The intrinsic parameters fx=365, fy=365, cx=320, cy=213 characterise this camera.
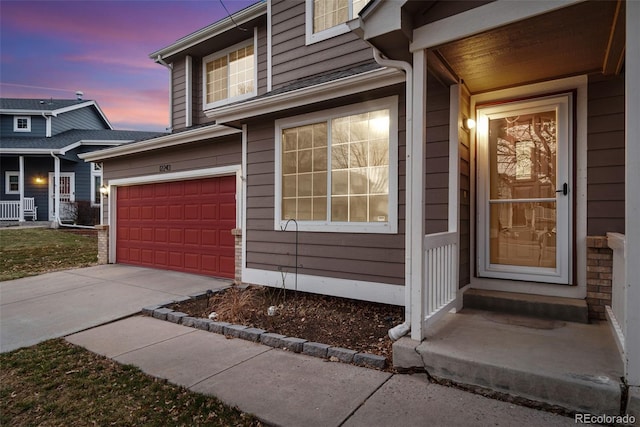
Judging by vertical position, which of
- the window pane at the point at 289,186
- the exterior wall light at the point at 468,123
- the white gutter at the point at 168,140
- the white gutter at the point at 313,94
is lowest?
the window pane at the point at 289,186

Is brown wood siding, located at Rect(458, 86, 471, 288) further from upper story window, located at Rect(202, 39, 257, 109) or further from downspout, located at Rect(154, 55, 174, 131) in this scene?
downspout, located at Rect(154, 55, 174, 131)

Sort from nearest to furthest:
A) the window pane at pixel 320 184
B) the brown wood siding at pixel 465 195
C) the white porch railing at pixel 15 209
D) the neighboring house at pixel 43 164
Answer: the brown wood siding at pixel 465 195 < the window pane at pixel 320 184 < the neighboring house at pixel 43 164 < the white porch railing at pixel 15 209

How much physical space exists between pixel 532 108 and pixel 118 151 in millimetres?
8213

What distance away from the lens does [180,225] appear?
7512 mm

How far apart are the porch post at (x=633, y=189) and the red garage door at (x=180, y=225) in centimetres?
558

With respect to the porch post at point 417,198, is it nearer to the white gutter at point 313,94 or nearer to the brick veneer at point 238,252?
the white gutter at point 313,94

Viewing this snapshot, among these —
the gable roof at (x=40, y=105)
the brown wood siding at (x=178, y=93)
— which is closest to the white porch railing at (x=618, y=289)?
the brown wood siding at (x=178, y=93)

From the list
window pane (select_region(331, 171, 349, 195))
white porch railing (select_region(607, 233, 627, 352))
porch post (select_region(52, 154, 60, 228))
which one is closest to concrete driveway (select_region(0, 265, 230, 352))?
window pane (select_region(331, 171, 349, 195))

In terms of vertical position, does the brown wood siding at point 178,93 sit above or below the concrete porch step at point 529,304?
above

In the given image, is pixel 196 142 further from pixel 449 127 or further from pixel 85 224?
pixel 85 224

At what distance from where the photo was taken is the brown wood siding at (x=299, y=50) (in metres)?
5.37

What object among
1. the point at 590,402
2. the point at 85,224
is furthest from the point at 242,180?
the point at 85,224

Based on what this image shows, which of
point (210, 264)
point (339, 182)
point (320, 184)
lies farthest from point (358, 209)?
point (210, 264)

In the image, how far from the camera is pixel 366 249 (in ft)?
15.2
